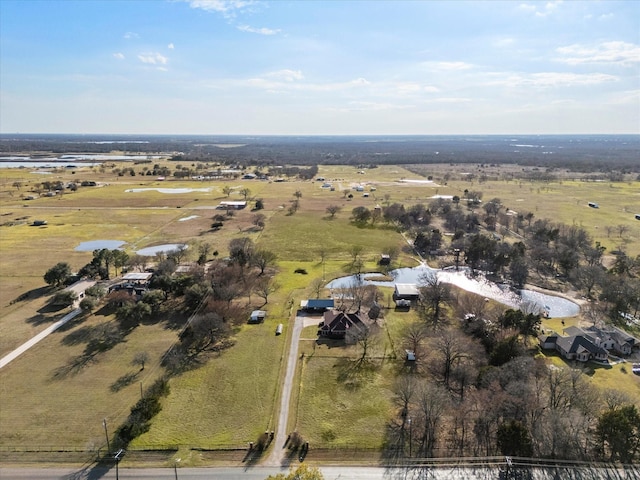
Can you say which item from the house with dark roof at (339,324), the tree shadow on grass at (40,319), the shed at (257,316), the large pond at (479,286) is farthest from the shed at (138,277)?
the house with dark roof at (339,324)

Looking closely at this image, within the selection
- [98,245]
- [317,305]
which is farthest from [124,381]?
[98,245]

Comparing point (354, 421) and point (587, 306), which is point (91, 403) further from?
point (587, 306)

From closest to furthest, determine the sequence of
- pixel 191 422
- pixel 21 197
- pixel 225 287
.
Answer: pixel 191 422
pixel 225 287
pixel 21 197

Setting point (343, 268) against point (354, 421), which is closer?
point (354, 421)

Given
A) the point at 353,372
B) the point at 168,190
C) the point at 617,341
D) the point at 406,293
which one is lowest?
the point at 353,372

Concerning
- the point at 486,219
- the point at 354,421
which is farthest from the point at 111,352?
the point at 486,219

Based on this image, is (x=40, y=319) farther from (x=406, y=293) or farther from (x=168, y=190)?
(x=168, y=190)
